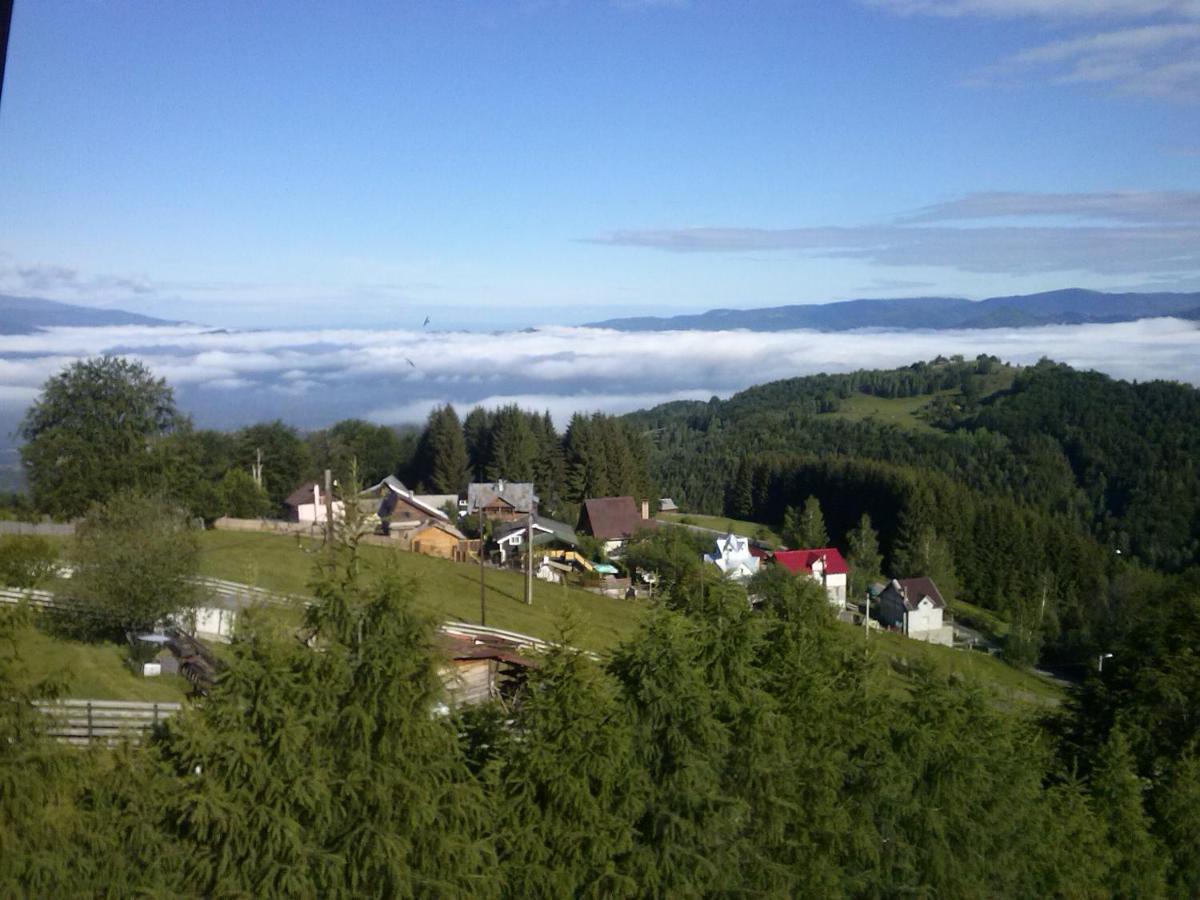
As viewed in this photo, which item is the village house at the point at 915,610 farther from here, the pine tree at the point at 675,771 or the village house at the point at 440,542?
the pine tree at the point at 675,771

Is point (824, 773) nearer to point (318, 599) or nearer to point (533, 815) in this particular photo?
point (533, 815)

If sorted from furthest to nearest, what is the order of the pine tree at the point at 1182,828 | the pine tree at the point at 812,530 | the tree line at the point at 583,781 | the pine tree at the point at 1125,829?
1. the pine tree at the point at 812,530
2. the pine tree at the point at 1182,828
3. the pine tree at the point at 1125,829
4. the tree line at the point at 583,781

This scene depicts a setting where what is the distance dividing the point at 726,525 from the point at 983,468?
3191 cm

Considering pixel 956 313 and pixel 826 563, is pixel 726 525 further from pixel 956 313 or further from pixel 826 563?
pixel 956 313

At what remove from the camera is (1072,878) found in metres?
9.73

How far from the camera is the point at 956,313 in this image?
153 meters

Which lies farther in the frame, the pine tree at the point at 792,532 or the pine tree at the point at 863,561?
the pine tree at the point at 792,532

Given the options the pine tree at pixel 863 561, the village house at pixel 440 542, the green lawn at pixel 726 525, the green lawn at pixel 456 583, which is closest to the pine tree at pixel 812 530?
the green lawn at pixel 726 525

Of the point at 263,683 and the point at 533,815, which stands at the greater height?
the point at 263,683

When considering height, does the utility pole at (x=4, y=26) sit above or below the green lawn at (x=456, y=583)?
above

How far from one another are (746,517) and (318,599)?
7312 centimetres

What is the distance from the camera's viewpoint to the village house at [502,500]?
1932 inches

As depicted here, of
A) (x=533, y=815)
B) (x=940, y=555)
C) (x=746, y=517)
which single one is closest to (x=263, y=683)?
(x=533, y=815)

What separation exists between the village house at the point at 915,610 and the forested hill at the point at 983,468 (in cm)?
490
